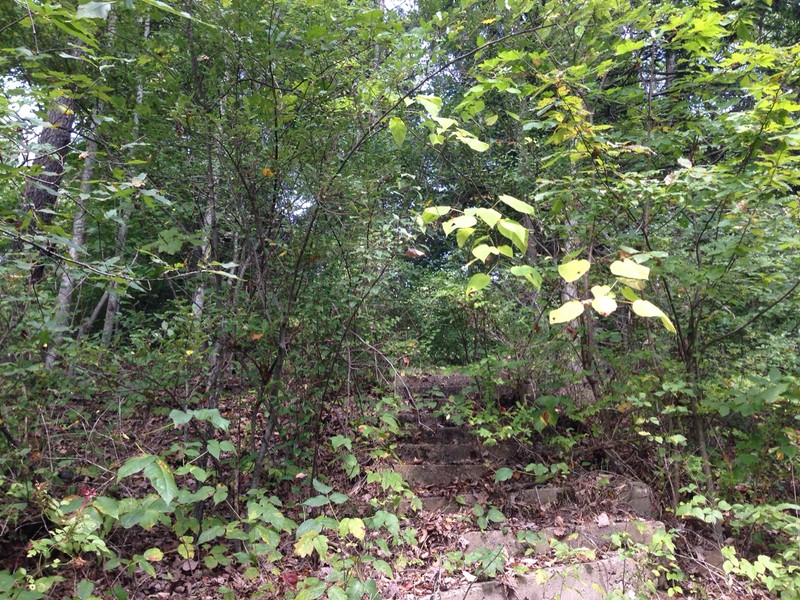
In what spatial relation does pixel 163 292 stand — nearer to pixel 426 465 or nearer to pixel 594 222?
pixel 426 465

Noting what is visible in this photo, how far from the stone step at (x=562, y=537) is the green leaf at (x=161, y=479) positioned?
1.92 m

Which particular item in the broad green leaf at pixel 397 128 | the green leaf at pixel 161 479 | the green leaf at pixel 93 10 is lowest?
the green leaf at pixel 161 479

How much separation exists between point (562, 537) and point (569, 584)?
1.20ft

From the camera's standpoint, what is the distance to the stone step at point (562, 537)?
2.75m

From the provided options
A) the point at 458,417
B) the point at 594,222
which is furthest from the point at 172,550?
the point at 594,222

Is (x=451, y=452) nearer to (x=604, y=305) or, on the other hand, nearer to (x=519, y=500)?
(x=519, y=500)

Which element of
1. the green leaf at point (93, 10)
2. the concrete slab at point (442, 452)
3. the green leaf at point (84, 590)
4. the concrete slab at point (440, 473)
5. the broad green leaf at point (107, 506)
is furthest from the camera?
the concrete slab at point (442, 452)

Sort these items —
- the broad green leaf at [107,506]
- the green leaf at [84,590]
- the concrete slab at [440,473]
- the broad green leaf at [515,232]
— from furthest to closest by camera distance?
the concrete slab at [440,473] < the green leaf at [84,590] < the broad green leaf at [107,506] < the broad green leaf at [515,232]

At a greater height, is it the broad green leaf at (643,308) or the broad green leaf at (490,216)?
the broad green leaf at (490,216)

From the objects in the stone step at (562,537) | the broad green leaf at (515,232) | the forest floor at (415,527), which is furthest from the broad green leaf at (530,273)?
the stone step at (562,537)

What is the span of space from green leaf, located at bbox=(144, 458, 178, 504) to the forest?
293mm

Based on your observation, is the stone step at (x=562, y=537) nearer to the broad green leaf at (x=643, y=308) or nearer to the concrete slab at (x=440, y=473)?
the concrete slab at (x=440, y=473)

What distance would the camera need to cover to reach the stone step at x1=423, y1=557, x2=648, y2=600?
2.41 metres

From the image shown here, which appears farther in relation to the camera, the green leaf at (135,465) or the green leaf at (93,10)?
the green leaf at (135,465)
